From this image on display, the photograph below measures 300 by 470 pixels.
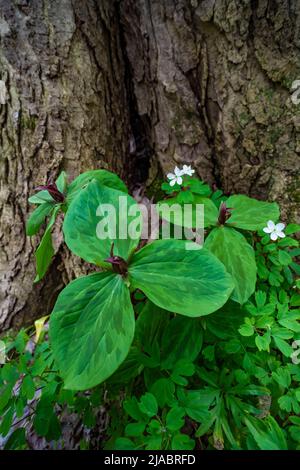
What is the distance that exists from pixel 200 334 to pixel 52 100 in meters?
1.06

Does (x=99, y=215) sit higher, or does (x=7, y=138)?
(x=7, y=138)

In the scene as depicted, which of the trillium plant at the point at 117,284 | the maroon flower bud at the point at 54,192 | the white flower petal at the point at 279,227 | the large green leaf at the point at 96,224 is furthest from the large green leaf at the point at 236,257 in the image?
the maroon flower bud at the point at 54,192

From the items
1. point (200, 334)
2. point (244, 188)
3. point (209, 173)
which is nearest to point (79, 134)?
point (209, 173)

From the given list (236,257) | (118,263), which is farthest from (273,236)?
(118,263)

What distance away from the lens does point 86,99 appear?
135 centimetres

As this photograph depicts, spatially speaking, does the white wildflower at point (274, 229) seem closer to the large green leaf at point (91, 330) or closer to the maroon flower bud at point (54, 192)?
the large green leaf at point (91, 330)

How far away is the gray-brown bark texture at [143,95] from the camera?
1.19 meters

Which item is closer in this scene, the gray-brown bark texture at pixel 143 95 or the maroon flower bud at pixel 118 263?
the maroon flower bud at pixel 118 263

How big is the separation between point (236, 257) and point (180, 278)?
0.83 ft

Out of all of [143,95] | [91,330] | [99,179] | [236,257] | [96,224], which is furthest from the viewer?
[143,95]

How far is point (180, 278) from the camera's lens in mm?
779

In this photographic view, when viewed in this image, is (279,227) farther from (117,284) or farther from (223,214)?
(117,284)

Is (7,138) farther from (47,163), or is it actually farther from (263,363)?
(263,363)

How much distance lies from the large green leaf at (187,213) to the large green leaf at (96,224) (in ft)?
0.77
